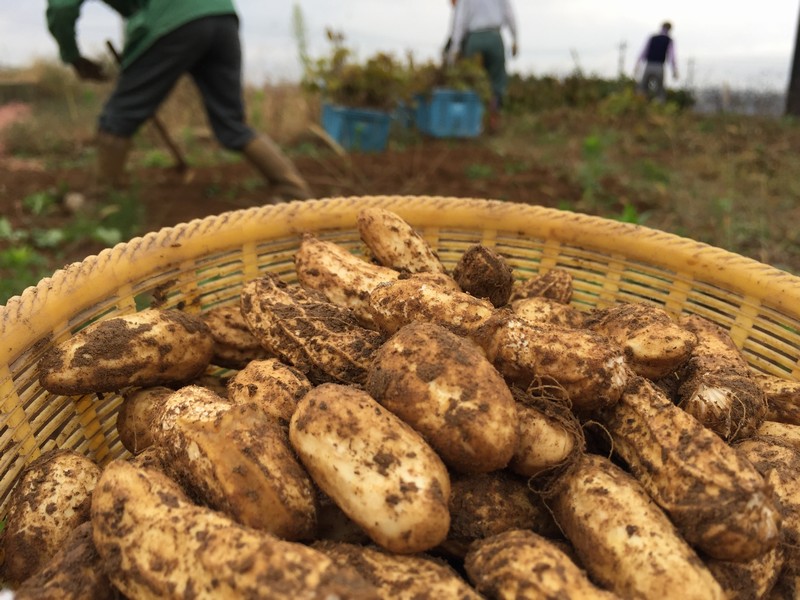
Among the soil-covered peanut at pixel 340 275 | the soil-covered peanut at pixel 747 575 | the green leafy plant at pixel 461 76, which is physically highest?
the green leafy plant at pixel 461 76

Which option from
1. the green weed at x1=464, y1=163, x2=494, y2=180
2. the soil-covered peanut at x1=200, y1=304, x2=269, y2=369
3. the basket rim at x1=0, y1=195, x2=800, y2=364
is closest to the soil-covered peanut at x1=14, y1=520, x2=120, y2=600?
the basket rim at x1=0, y1=195, x2=800, y2=364

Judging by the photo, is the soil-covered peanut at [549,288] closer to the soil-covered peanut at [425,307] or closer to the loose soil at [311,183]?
the soil-covered peanut at [425,307]

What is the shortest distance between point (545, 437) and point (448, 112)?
843 cm

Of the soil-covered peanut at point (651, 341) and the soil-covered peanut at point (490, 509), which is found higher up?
the soil-covered peanut at point (651, 341)

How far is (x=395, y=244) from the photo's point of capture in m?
2.14

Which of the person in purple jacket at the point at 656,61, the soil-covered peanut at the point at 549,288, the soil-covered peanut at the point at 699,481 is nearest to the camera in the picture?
the soil-covered peanut at the point at 699,481

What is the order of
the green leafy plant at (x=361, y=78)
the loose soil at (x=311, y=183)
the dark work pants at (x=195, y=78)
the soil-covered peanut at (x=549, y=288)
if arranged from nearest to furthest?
the soil-covered peanut at (x=549, y=288) < the dark work pants at (x=195, y=78) < the loose soil at (x=311, y=183) < the green leafy plant at (x=361, y=78)

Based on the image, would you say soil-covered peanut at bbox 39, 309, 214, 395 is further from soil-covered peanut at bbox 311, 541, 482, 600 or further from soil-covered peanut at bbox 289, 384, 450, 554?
soil-covered peanut at bbox 311, 541, 482, 600

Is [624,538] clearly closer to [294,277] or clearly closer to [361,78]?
[294,277]

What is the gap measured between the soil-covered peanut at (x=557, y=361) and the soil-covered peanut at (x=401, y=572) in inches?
18.8

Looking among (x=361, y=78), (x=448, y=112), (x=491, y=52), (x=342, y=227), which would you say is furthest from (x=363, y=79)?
(x=342, y=227)

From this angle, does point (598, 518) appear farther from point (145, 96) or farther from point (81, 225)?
point (81, 225)

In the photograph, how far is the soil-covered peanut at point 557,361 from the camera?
1491 mm

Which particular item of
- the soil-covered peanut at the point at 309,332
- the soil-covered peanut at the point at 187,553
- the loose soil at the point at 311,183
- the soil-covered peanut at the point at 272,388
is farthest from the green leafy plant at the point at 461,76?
the soil-covered peanut at the point at 187,553
